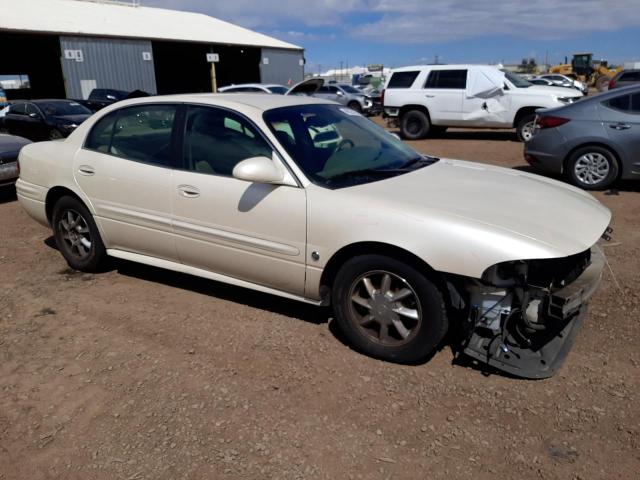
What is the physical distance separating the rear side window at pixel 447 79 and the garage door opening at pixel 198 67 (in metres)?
23.2

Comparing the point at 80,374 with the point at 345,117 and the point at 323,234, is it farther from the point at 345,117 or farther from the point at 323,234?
A: the point at 345,117

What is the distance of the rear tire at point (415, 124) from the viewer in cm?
1465

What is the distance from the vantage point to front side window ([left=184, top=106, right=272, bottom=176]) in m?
3.67

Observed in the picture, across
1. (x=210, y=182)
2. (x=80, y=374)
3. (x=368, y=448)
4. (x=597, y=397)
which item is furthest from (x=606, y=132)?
(x=80, y=374)

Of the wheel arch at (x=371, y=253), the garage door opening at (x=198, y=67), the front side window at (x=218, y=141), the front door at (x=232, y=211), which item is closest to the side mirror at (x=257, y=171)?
the front door at (x=232, y=211)

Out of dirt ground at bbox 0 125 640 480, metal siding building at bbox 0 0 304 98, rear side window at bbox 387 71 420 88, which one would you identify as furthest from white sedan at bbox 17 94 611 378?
metal siding building at bbox 0 0 304 98

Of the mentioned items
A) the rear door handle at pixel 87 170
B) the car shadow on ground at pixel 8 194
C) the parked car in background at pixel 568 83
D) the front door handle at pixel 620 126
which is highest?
the front door handle at pixel 620 126

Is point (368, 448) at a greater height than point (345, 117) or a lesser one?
lesser

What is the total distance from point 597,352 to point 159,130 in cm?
346

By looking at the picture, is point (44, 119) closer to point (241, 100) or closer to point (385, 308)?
point (241, 100)

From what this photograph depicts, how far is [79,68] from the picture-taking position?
24750 millimetres

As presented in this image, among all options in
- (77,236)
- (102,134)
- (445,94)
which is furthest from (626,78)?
(77,236)

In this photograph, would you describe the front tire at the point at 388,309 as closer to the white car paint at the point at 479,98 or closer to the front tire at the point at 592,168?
the front tire at the point at 592,168

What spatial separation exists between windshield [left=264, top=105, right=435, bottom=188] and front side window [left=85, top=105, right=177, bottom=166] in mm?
883
